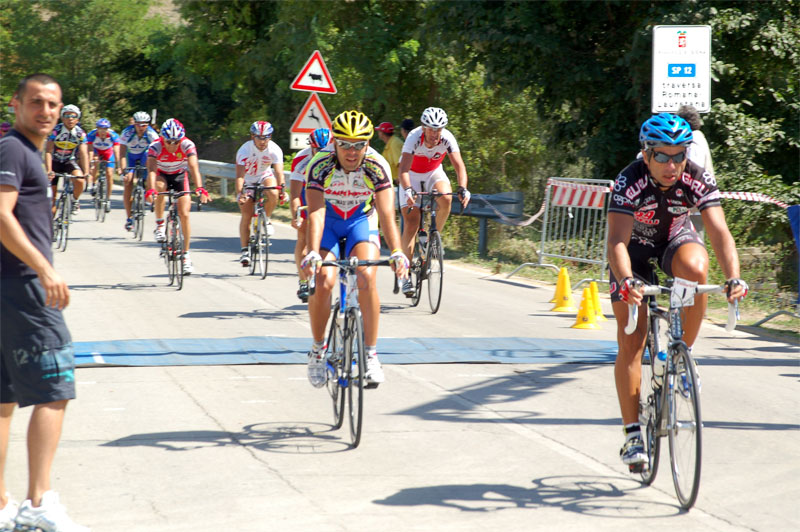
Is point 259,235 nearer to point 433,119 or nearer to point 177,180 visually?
point 177,180

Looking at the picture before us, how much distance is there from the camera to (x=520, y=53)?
18.5 m

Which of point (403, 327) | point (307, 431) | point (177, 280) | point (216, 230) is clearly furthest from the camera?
point (216, 230)

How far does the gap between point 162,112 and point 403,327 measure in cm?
3765

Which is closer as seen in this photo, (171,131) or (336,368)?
(336,368)

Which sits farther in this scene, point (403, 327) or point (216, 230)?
point (216, 230)

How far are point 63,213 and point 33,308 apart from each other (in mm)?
13987

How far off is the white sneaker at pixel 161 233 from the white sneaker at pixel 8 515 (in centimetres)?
959

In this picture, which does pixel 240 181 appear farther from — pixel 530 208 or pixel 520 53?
pixel 530 208

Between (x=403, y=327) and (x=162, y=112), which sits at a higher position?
(x=162, y=112)

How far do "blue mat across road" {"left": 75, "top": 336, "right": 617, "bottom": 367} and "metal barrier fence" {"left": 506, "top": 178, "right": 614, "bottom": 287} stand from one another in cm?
451

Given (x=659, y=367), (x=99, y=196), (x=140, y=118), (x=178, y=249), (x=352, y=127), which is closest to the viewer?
(x=659, y=367)

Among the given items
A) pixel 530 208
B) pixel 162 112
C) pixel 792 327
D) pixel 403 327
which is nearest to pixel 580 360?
pixel 403 327

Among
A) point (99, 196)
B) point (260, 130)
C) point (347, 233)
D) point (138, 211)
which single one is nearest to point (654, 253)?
point (347, 233)

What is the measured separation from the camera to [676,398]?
17.8ft
